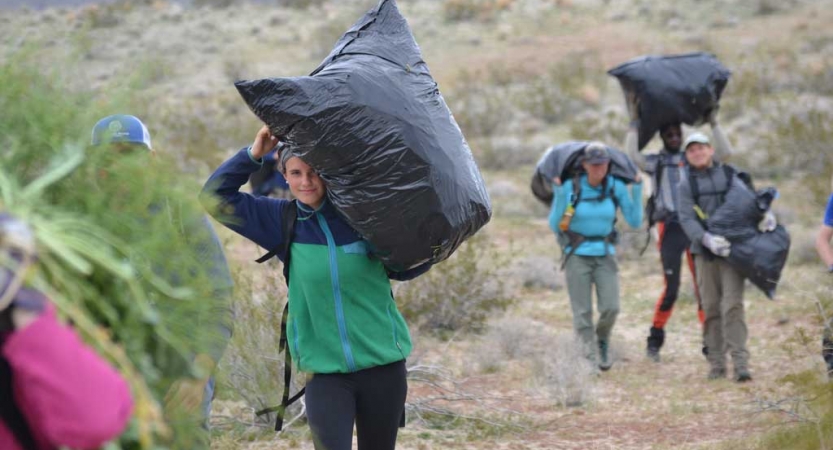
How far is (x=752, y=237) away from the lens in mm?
8125

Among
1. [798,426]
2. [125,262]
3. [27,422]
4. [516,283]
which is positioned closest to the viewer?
[27,422]

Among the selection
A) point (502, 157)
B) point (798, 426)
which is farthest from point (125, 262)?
point (502, 157)

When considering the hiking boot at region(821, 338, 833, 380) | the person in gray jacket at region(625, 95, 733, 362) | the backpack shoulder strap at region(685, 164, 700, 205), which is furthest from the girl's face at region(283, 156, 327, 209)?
Result: the person in gray jacket at region(625, 95, 733, 362)

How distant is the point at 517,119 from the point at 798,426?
21090mm

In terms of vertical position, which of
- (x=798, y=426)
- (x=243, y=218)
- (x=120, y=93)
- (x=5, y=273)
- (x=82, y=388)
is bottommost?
(x=798, y=426)

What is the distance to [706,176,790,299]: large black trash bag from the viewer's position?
804 centimetres

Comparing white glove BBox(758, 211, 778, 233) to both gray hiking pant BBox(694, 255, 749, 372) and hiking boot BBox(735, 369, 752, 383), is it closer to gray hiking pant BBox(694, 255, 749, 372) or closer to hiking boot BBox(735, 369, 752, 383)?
gray hiking pant BBox(694, 255, 749, 372)

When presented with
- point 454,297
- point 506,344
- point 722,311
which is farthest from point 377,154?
point 454,297

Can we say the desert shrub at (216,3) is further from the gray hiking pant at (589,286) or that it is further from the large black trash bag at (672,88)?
the gray hiking pant at (589,286)

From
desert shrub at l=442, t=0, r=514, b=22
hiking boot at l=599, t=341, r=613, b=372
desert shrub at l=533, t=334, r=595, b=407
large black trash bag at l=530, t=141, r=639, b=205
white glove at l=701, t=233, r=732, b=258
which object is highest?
large black trash bag at l=530, t=141, r=639, b=205

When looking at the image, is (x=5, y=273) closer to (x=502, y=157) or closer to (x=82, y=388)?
(x=82, y=388)

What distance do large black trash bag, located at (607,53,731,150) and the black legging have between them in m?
6.14

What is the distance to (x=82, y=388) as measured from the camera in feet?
6.44

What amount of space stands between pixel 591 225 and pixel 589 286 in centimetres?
58
